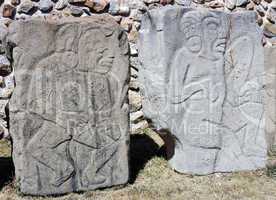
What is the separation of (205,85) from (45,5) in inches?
70.2

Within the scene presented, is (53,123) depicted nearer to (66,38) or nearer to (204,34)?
(66,38)

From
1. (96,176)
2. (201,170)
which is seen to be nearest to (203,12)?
(201,170)

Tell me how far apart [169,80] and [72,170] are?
937 millimetres

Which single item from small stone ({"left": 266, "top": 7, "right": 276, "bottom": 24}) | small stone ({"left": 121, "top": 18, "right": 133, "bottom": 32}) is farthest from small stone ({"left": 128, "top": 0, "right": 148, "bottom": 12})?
small stone ({"left": 266, "top": 7, "right": 276, "bottom": 24})

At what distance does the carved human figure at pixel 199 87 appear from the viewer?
11.7ft

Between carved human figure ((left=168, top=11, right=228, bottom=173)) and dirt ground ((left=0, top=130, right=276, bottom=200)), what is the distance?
0.15 meters

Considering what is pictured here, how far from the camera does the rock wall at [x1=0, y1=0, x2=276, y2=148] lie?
4.43m

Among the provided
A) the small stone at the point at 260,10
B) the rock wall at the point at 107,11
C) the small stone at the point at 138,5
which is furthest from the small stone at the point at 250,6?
Answer: the small stone at the point at 138,5

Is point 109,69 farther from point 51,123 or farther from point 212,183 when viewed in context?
point 212,183

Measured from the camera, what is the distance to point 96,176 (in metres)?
3.35

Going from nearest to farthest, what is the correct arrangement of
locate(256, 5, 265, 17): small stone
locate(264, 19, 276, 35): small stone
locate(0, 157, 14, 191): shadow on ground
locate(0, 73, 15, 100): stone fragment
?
locate(0, 157, 14, 191): shadow on ground < locate(0, 73, 15, 100): stone fragment < locate(256, 5, 265, 17): small stone < locate(264, 19, 276, 35): small stone

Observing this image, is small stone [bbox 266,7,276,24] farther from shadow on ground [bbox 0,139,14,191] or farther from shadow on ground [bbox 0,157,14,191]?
shadow on ground [bbox 0,157,14,191]

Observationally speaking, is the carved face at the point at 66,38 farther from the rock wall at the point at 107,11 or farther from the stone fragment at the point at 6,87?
the stone fragment at the point at 6,87

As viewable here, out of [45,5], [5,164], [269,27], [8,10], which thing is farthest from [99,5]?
[269,27]
